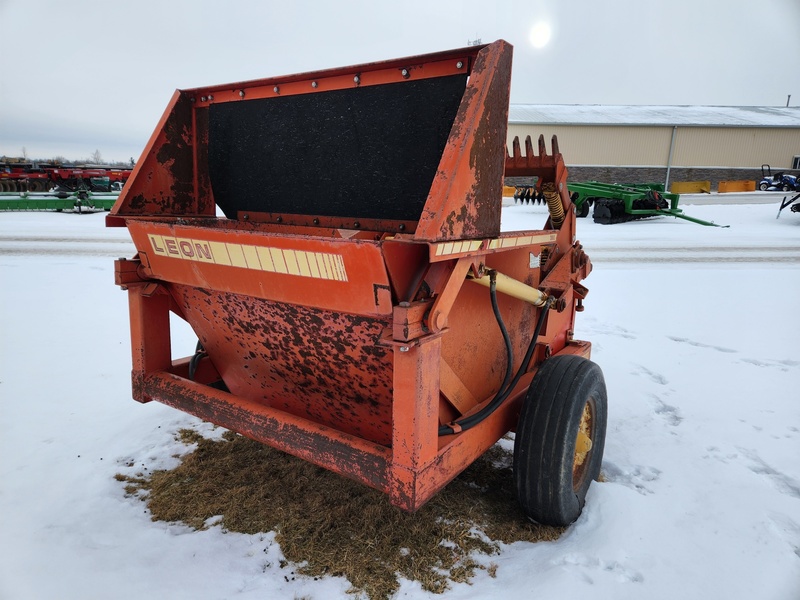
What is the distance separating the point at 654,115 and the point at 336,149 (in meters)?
35.9

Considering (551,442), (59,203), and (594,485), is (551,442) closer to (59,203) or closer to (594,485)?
(594,485)

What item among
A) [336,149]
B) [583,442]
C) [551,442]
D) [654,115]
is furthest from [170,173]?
[654,115]

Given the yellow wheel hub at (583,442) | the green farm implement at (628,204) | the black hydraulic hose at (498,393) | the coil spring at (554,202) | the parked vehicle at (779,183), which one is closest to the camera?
the black hydraulic hose at (498,393)

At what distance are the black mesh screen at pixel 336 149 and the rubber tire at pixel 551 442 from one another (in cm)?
95

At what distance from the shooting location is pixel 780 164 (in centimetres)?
3159

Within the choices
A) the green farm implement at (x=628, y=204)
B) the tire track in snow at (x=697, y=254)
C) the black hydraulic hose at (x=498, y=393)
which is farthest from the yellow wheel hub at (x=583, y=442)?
the green farm implement at (x=628, y=204)

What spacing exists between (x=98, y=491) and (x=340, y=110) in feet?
7.07

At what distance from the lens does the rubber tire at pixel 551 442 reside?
2.18 meters

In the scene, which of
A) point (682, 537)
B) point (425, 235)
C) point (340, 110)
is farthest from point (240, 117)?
point (682, 537)

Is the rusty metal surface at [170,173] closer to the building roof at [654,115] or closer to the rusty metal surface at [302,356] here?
the rusty metal surface at [302,356]

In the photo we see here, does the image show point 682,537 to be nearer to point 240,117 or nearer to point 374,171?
point 374,171

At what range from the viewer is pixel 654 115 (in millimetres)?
32906

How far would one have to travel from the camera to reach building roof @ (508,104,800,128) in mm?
30281

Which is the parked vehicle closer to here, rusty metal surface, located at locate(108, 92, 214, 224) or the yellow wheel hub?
the yellow wheel hub
